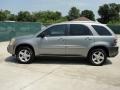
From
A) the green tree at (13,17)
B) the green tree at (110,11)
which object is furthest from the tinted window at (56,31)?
the green tree at (110,11)

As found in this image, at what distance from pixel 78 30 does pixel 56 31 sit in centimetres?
88

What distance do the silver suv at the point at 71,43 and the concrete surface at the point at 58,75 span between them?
0.42 metres

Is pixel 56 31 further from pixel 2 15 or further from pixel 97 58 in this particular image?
pixel 2 15

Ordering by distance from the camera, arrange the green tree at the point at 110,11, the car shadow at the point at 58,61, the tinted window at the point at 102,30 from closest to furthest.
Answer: the tinted window at the point at 102,30, the car shadow at the point at 58,61, the green tree at the point at 110,11

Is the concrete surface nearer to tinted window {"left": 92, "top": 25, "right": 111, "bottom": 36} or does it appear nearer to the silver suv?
the silver suv

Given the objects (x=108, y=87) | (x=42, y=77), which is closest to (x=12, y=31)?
(x=42, y=77)

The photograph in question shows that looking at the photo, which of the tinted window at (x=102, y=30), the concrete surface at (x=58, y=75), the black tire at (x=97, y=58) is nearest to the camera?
the concrete surface at (x=58, y=75)

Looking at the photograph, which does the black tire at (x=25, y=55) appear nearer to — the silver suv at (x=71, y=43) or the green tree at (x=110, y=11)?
the silver suv at (x=71, y=43)

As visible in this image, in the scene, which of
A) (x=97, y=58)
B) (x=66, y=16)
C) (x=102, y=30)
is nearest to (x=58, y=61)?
(x=97, y=58)

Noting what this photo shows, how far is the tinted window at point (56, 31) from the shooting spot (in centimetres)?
1177

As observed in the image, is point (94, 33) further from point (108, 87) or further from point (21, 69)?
point (108, 87)

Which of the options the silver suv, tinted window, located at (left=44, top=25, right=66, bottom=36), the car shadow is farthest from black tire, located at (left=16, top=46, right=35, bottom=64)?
tinted window, located at (left=44, top=25, right=66, bottom=36)

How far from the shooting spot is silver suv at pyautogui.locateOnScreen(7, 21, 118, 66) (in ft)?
37.8

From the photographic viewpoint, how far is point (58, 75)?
9.43 meters
